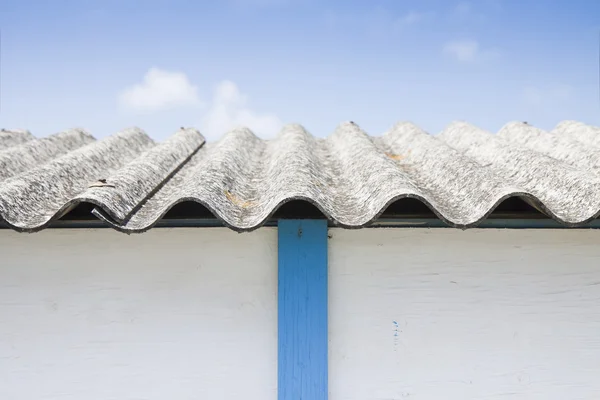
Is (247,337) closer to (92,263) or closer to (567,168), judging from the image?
(92,263)

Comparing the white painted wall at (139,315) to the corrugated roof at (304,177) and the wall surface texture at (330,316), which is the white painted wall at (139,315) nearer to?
the wall surface texture at (330,316)

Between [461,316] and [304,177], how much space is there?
1.18 meters

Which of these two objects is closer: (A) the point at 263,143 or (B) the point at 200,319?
(B) the point at 200,319

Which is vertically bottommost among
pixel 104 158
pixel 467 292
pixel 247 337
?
pixel 247 337

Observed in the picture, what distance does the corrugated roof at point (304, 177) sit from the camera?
98.7 inches

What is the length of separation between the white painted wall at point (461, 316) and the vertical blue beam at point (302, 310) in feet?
0.30

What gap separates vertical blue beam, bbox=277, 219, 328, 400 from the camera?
281 centimetres

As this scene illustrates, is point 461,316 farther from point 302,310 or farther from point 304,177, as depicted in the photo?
point 304,177

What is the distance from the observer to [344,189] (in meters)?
3.00

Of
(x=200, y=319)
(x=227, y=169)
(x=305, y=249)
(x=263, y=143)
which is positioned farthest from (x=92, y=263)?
(x=263, y=143)

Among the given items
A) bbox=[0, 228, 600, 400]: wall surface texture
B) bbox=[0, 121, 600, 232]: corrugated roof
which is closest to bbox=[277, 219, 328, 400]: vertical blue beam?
bbox=[0, 228, 600, 400]: wall surface texture

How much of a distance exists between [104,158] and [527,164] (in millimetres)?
2872

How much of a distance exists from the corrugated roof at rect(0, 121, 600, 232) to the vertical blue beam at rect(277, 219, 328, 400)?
259 millimetres

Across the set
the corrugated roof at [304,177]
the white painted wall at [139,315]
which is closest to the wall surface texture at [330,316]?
the white painted wall at [139,315]
